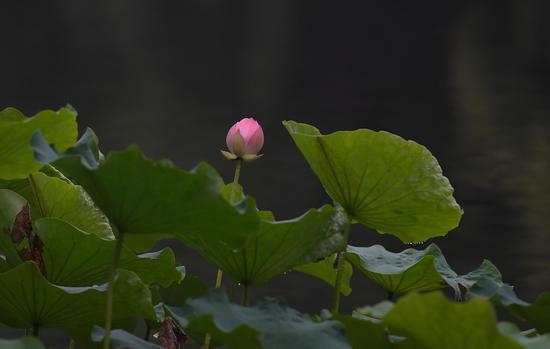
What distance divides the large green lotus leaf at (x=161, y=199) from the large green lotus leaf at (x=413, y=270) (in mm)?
255

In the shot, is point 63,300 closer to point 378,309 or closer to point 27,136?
point 27,136

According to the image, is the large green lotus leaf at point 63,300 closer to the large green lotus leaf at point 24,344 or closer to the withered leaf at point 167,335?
the withered leaf at point 167,335

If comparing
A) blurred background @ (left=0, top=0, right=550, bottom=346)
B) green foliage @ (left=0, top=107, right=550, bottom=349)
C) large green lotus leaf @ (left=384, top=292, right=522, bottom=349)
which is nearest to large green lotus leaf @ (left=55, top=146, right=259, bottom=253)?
green foliage @ (left=0, top=107, right=550, bottom=349)

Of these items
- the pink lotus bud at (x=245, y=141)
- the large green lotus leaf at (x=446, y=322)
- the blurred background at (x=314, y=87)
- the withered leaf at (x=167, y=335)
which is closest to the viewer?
the large green lotus leaf at (x=446, y=322)

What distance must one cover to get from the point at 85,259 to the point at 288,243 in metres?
0.15

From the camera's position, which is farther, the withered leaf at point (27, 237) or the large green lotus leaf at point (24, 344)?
the withered leaf at point (27, 237)

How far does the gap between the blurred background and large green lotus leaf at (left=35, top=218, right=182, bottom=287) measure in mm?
2784

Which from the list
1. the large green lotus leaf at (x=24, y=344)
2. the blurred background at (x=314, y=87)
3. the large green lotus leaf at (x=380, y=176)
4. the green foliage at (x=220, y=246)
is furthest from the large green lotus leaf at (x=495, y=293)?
the blurred background at (x=314, y=87)

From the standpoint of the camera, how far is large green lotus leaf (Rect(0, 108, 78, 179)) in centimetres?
71

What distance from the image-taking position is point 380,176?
0.82m

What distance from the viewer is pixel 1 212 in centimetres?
82

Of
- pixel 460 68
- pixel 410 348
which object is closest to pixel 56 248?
pixel 410 348

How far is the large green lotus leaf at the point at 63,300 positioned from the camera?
731mm

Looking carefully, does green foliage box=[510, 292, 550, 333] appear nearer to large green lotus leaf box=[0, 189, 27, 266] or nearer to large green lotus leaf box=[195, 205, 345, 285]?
large green lotus leaf box=[195, 205, 345, 285]
